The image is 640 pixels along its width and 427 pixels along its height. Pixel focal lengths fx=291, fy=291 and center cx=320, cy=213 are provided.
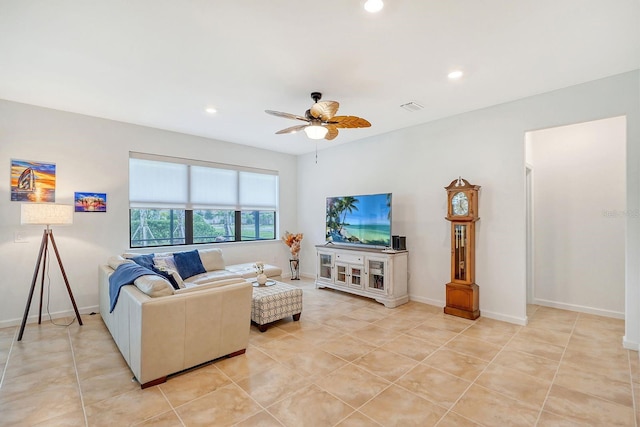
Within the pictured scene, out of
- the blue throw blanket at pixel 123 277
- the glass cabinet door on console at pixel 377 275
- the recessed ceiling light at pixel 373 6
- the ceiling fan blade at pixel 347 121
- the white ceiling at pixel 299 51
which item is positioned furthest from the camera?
the glass cabinet door on console at pixel 377 275

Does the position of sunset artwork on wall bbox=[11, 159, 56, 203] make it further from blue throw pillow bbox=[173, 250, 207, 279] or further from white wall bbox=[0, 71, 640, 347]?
blue throw pillow bbox=[173, 250, 207, 279]

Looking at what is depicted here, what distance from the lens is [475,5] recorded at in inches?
78.6

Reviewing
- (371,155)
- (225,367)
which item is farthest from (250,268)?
(371,155)

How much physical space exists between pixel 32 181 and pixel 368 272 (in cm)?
477

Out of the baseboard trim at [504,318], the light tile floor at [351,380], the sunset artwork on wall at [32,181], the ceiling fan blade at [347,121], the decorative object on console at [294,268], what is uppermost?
the ceiling fan blade at [347,121]

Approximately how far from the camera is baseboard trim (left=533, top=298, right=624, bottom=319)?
3.82 metres

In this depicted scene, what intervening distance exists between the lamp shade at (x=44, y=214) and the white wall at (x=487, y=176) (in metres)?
4.29

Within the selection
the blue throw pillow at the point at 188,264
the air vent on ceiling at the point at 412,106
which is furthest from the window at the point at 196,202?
the air vent on ceiling at the point at 412,106

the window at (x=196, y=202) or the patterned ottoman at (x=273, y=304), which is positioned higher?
the window at (x=196, y=202)

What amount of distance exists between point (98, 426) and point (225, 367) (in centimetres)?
95

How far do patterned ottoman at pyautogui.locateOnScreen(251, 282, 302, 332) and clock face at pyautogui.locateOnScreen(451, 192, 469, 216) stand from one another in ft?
7.95

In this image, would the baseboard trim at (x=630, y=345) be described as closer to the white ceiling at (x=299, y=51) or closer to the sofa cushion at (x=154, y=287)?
the white ceiling at (x=299, y=51)

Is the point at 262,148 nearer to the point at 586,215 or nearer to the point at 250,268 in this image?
the point at 250,268

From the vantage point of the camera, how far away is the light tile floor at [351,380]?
200 cm
